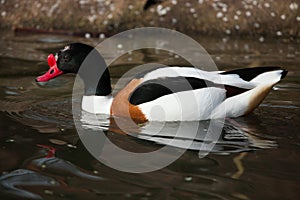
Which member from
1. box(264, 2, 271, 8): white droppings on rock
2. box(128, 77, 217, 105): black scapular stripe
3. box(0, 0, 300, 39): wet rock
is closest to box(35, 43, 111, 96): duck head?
box(128, 77, 217, 105): black scapular stripe

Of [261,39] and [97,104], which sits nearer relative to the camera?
[97,104]

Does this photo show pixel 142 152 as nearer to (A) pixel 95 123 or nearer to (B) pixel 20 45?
(A) pixel 95 123

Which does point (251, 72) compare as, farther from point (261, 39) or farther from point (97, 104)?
point (261, 39)

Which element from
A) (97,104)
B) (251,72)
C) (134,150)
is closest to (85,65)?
(97,104)

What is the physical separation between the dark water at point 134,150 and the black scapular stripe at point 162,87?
30cm

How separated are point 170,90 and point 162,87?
0.27 ft

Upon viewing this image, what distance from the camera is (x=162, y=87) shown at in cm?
617

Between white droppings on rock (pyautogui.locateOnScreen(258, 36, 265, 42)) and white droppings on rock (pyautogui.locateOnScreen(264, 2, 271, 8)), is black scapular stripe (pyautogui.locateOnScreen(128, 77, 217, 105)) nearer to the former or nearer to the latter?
white droppings on rock (pyautogui.locateOnScreen(258, 36, 265, 42))

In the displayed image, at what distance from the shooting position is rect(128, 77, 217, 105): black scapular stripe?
6156mm

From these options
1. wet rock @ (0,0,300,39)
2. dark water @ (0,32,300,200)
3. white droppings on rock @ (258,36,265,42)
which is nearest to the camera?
dark water @ (0,32,300,200)

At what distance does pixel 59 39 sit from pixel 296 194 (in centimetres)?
744

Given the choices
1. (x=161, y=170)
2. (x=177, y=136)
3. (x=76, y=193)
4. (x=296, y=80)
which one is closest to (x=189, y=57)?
(x=296, y=80)

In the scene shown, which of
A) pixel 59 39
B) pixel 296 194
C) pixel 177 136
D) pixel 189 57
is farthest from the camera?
pixel 59 39

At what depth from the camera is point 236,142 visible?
18.7ft
